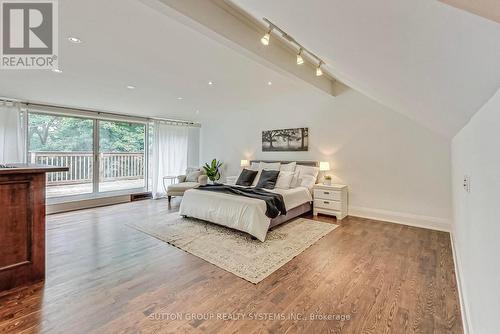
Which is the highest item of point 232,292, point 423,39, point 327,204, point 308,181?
point 423,39

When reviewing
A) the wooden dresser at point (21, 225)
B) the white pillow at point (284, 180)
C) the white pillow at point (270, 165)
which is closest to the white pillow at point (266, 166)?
the white pillow at point (270, 165)

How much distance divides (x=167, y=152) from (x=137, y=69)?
12.6 ft

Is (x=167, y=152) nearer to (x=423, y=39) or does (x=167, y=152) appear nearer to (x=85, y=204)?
(x=85, y=204)

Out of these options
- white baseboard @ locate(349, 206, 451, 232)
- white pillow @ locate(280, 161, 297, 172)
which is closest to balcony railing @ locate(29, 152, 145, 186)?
white pillow @ locate(280, 161, 297, 172)

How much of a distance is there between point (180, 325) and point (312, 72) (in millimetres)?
3693

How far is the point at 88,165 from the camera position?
5.54 meters

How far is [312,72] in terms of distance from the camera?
12.1 feet

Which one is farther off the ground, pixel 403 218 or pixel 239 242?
pixel 403 218

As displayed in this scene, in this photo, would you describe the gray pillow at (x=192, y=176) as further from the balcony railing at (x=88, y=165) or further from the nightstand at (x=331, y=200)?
the nightstand at (x=331, y=200)

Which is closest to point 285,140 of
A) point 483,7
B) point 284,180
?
point 284,180

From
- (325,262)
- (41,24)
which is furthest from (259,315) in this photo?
(41,24)

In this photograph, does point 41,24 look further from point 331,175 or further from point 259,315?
point 331,175

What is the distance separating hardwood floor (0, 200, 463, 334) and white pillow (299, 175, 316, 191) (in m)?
1.51

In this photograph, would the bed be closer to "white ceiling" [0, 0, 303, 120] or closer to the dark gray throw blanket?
the dark gray throw blanket
